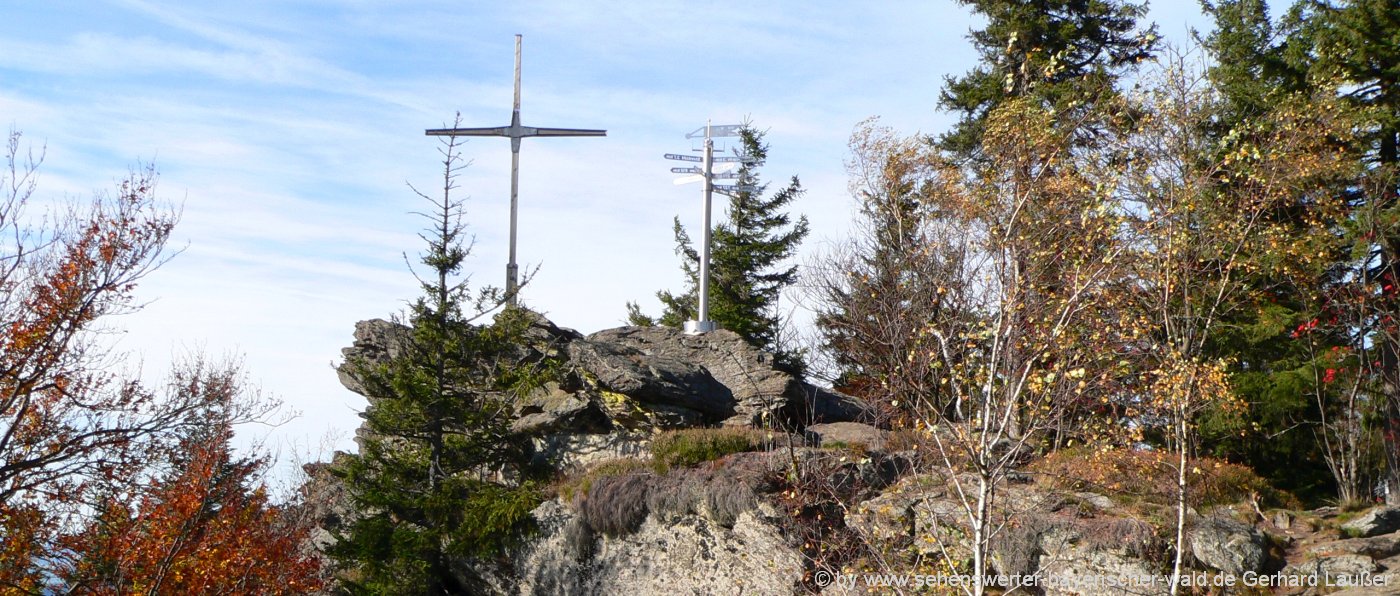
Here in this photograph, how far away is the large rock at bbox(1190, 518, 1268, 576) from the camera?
1631cm

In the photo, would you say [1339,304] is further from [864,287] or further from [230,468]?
[230,468]

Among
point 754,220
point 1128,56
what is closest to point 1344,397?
point 1128,56

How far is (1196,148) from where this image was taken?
681 inches

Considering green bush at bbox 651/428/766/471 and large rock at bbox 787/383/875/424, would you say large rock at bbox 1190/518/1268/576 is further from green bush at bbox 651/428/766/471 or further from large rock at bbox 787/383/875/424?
large rock at bbox 787/383/875/424

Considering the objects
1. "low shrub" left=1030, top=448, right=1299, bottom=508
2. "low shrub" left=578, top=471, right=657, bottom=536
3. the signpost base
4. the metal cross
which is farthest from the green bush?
the metal cross

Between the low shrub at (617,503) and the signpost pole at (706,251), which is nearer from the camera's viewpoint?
the low shrub at (617,503)

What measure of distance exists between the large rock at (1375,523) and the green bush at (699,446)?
9940 millimetres

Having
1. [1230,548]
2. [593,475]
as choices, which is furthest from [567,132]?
[1230,548]

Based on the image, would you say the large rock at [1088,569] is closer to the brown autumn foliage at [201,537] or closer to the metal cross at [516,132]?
the brown autumn foliage at [201,537]

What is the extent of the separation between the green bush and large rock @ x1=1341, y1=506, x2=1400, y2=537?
32.6 ft

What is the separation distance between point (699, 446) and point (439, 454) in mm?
5607

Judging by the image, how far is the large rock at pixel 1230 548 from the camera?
1631 cm

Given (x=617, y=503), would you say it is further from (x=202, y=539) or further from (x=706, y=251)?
(x=706, y=251)

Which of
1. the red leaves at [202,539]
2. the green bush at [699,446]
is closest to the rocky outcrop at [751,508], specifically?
the green bush at [699,446]
